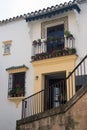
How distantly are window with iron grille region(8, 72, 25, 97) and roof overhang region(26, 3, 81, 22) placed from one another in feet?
10.0

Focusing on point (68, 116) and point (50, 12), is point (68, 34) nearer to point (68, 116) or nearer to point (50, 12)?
point (50, 12)

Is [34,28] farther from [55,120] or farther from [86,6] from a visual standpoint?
[55,120]

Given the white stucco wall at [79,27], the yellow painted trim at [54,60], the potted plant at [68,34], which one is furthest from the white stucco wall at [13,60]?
the potted plant at [68,34]

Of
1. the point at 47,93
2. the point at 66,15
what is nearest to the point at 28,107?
the point at 47,93

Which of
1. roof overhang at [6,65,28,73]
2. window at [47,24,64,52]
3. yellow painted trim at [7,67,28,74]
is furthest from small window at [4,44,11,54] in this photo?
window at [47,24,64,52]

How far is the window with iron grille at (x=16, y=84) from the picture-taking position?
15.5 meters

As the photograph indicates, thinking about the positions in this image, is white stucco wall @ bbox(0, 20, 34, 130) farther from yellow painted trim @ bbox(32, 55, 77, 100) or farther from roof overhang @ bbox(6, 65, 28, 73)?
yellow painted trim @ bbox(32, 55, 77, 100)

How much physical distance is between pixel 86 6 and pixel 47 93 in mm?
4851

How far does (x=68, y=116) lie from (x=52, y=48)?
19.5 feet

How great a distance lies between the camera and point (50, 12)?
1510cm

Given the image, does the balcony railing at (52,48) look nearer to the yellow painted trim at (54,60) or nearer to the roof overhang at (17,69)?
the yellow painted trim at (54,60)

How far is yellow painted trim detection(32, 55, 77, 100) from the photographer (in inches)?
565

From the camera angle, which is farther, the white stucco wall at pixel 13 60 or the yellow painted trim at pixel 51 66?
the white stucco wall at pixel 13 60

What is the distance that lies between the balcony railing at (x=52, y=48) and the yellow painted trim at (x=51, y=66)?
9.0 inches
